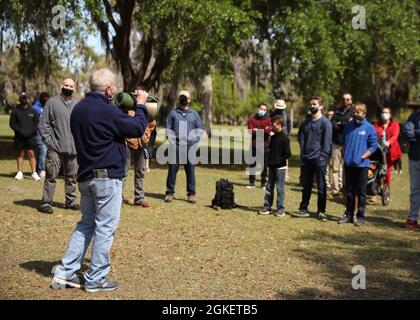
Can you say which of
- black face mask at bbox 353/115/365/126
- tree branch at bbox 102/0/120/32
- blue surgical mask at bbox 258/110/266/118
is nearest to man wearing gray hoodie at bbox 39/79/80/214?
black face mask at bbox 353/115/365/126

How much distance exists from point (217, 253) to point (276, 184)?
349 centimetres

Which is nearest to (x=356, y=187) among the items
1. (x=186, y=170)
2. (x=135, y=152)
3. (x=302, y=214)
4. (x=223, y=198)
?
(x=302, y=214)

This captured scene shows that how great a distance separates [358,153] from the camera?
9.97 metres

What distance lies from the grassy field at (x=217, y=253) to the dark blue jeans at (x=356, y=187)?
0.35 meters

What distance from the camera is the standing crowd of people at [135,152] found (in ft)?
18.9

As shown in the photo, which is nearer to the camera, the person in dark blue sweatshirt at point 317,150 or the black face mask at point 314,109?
the person in dark blue sweatshirt at point 317,150

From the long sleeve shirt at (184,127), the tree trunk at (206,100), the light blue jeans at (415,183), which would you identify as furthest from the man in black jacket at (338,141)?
the tree trunk at (206,100)

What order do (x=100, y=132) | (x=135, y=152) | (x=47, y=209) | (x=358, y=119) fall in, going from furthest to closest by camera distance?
(x=135, y=152) < (x=358, y=119) < (x=47, y=209) < (x=100, y=132)

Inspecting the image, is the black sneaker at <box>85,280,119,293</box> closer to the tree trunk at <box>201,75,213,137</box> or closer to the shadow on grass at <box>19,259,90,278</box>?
the shadow on grass at <box>19,259,90,278</box>

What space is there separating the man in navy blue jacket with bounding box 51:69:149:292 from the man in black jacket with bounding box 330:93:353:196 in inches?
287

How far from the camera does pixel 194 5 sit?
1623cm

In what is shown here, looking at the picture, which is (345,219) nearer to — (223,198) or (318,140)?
(318,140)

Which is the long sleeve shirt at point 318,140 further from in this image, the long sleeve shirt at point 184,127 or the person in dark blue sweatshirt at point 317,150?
the long sleeve shirt at point 184,127
